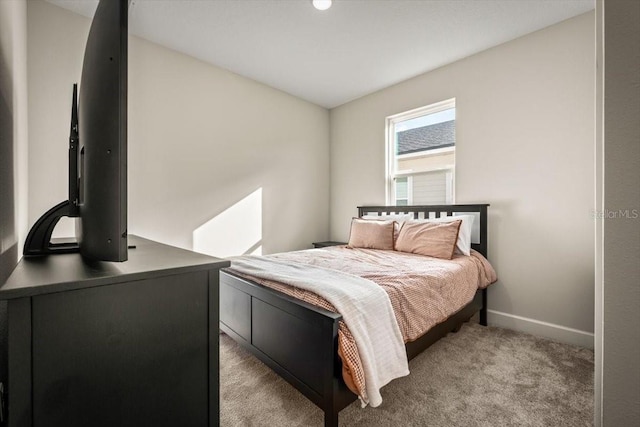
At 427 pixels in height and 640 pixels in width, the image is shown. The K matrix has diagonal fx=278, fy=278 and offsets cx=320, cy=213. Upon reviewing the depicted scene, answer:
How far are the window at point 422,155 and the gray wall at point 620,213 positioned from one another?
2.47 metres

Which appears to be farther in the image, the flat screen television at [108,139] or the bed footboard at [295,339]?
the bed footboard at [295,339]

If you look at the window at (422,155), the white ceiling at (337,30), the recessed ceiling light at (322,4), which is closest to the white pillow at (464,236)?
the window at (422,155)

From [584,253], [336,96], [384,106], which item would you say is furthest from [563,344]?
[336,96]

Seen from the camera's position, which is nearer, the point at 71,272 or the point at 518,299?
the point at 71,272

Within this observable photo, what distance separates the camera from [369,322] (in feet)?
4.40

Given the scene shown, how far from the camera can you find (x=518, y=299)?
100 inches

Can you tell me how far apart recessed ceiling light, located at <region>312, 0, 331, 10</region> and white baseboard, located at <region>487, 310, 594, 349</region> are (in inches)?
120

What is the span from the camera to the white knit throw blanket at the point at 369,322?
1231 millimetres

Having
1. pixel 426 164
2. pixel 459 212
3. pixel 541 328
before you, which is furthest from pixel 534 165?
pixel 541 328

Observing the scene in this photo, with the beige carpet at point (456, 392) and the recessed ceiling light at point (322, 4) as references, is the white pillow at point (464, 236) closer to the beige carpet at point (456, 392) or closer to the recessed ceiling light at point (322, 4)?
the beige carpet at point (456, 392)

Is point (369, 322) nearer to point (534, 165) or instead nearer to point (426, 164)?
point (534, 165)

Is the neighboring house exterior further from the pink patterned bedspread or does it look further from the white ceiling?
the pink patterned bedspread

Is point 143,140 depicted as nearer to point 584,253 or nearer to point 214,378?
point 214,378

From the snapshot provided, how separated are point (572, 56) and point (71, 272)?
3.42m
